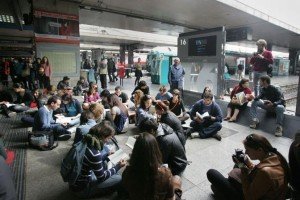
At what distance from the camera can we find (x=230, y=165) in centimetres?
392

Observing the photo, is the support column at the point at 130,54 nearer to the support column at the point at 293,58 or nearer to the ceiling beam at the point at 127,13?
the ceiling beam at the point at 127,13

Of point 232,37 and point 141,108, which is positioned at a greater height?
point 232,37

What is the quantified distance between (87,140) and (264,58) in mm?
5921

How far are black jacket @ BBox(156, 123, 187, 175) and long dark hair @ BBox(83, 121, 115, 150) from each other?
748mm

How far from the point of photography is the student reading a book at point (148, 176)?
176 cm

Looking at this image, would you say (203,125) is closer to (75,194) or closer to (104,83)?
(75,194)

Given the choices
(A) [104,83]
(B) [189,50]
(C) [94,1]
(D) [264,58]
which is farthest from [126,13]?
(D) [264,58]

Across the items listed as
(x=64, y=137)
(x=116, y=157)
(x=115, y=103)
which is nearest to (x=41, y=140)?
(x=64, y=137)

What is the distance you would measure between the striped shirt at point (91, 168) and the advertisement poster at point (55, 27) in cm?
761

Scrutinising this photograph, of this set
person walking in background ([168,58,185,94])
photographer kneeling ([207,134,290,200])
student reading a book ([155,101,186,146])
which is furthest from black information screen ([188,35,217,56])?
photographer kneeling ([207,134,290,200])

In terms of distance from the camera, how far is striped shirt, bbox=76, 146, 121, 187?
2.54 m

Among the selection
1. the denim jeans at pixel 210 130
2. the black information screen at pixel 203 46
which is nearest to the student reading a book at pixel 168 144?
the denim jeans at pixel 210 130

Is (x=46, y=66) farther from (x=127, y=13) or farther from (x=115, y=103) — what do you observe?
A: (x=127, y=13)

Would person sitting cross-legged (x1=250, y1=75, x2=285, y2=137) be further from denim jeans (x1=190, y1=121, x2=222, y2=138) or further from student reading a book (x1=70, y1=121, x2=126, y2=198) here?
student reading a book (x1=70, y1=121, x2=126, y2=198)
